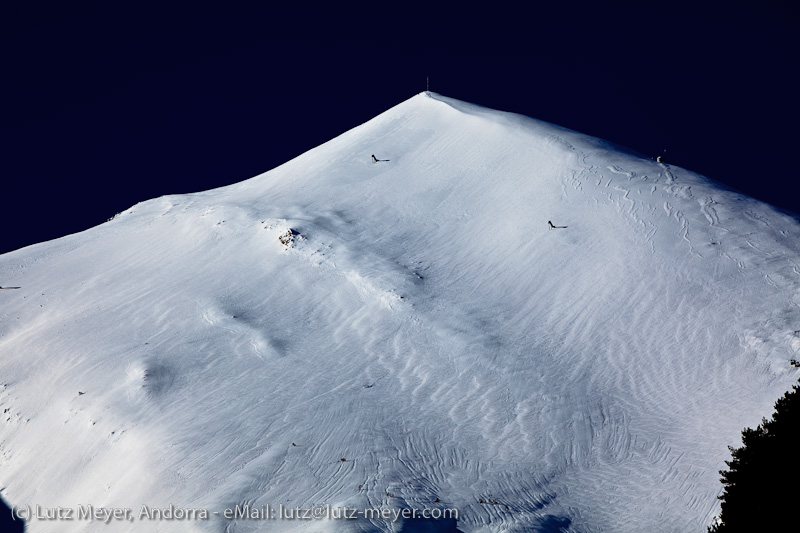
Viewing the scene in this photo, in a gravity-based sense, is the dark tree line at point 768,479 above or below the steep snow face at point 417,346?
above

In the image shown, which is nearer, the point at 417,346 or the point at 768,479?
the point at 768,479

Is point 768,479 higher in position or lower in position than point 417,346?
higher

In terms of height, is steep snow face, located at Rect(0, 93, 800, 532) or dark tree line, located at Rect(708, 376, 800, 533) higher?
dark tree line, located at Rect(708, 376, 800, 533)

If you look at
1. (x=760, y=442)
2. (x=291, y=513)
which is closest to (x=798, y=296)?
(x=760, y=442)

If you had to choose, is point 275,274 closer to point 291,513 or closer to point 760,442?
point 291,513

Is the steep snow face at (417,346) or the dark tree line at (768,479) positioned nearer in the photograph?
the dark tree line at (768,479)
